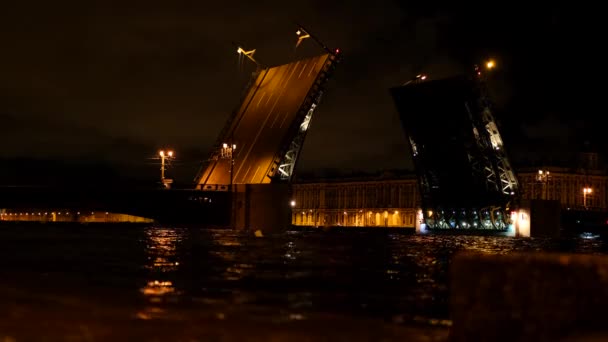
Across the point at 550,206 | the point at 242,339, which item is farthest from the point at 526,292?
the point at 550,206

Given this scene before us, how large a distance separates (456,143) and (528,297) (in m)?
33.0

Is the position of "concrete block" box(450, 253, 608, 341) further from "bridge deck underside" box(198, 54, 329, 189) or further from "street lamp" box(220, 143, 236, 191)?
"street lamp" box(220, 143, 236, 191)

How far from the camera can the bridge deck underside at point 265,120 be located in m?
38.3

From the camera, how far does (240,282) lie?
28.7 ft

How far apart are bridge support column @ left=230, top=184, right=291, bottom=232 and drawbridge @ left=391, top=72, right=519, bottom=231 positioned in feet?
22.5

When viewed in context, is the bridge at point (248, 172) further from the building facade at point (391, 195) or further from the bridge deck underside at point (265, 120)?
the building facade at point (391, 195)

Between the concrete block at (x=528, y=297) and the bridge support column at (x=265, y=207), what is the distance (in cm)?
3332

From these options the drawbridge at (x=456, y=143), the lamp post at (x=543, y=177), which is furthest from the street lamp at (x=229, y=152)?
the lamp post at (x=543, y=177)

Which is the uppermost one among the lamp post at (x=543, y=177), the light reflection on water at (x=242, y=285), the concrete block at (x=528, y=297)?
the lamp post at (x=543, y=177)

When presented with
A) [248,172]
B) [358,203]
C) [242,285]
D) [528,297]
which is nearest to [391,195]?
[358,203]

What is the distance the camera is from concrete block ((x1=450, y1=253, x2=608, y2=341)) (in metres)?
3.95

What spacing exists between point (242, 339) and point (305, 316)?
1296 mm

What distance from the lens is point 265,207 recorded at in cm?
3825

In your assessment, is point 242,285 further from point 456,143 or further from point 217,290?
point 456,143
